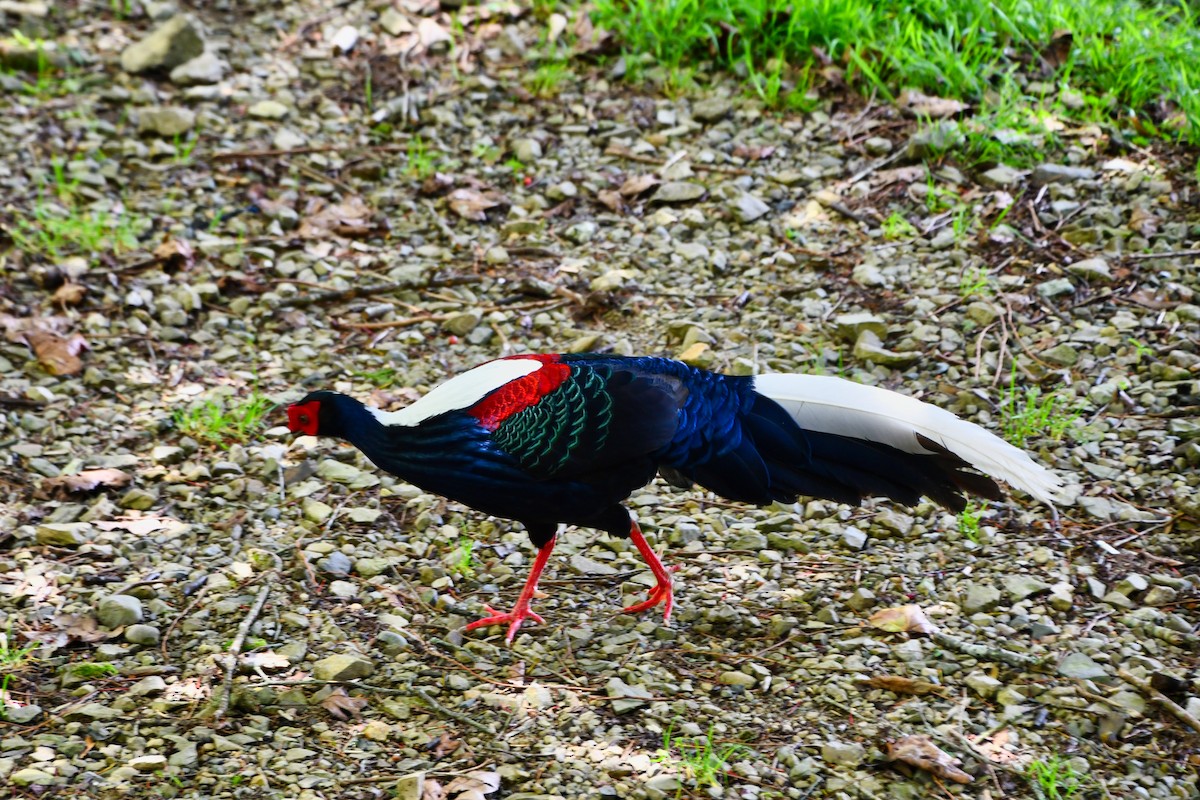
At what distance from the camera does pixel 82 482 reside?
4363 mm

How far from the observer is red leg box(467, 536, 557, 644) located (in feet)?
12.4

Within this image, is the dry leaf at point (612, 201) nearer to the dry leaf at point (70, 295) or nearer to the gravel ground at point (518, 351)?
the gravel ground at point (518, 351)

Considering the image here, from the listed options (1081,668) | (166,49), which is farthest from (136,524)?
(166,49)

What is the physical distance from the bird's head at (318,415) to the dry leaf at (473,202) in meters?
2.31

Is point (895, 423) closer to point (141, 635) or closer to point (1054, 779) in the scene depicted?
point (1054, 779)

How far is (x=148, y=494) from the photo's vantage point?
4.32 m

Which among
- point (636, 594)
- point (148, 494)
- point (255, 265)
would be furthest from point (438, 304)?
point (636, 594)

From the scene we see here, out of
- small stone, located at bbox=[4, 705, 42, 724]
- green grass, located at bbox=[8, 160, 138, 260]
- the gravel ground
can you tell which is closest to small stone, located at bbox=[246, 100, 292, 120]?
the gravel ground

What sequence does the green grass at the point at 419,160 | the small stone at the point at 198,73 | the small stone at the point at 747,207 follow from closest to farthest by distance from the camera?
the small stone at the point at 747,207 → the green grass at the point at 419,160 → the small stone at the point at 198,73

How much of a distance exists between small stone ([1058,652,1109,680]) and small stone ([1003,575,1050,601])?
297 millimetres

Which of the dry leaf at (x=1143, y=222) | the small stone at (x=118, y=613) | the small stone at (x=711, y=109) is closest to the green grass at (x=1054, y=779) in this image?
the small stone at (x=118, y=613)

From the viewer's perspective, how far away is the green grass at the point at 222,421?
15.3ft

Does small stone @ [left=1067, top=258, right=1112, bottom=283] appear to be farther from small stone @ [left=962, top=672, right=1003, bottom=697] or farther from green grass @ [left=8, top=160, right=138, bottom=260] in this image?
green grass @ [left=8, top=160, right=138, bottom=260]

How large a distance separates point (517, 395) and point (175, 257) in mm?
2637
